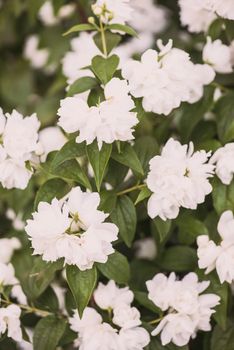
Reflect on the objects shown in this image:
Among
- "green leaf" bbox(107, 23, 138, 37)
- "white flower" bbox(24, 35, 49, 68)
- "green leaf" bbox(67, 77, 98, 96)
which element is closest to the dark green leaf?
"green leaf" bbox(107, 23, 138, 37)

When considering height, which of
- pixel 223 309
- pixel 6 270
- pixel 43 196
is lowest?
pixel 223 309

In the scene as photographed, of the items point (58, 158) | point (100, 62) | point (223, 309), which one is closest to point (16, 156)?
point (58, 158)

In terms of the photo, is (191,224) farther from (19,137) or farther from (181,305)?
(19,137)

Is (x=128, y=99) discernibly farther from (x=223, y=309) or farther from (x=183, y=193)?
(x=223, y=309)

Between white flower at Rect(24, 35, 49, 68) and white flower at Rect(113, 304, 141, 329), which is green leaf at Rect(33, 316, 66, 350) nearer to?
white flower at Rect(113, 304, 141, 329)

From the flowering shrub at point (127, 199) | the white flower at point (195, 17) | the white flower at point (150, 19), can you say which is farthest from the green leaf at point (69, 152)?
the white flower at point (150, 19)

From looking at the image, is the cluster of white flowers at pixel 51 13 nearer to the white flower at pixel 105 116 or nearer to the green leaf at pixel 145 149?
the green leaf at pixel 145 149
